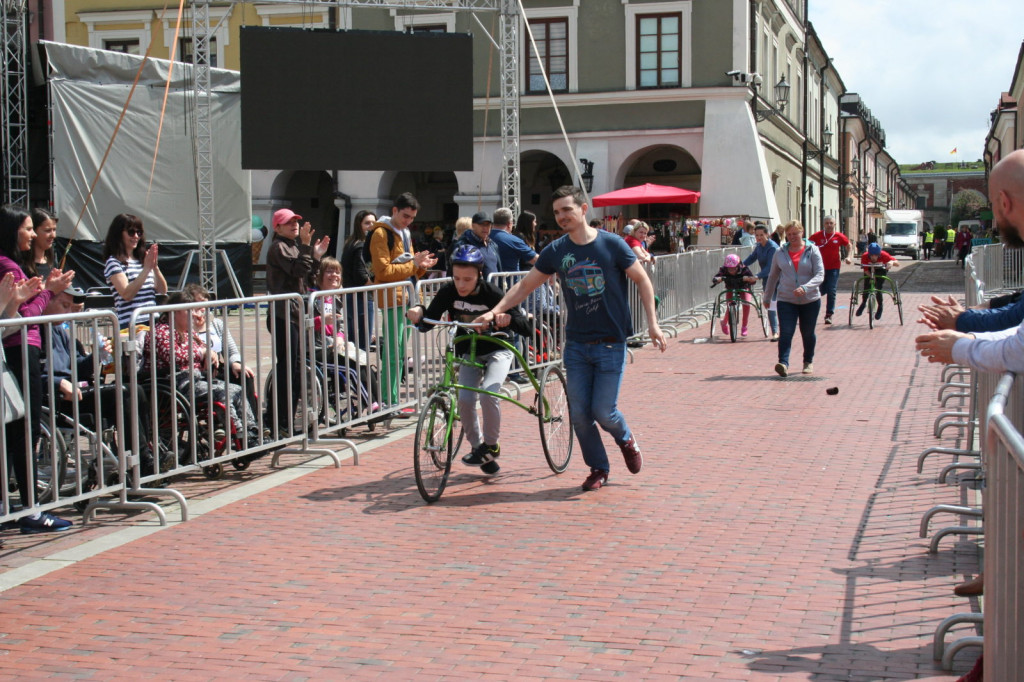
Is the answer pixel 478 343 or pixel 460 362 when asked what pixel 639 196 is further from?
pixel 460 362

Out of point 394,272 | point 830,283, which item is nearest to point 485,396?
point 394,272

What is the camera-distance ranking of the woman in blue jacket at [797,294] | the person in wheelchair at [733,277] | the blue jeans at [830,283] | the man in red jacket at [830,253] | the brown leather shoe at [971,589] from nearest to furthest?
1. the brown leather shoe at [971,589]
2. the woman in blue jacket at [797,294]
3. the person in wheelchair at [733,277]
4. the man in red jacket at [830,253]
5. the blue jeans at [830,283]

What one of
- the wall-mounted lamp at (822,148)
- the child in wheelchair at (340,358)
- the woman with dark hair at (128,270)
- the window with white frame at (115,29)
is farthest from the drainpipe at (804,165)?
the woman with dark hair at (128,270)

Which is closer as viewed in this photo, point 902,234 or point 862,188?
point 902,234

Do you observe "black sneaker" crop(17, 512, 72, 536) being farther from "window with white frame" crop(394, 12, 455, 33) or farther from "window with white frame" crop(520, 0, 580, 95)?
"window with white frame" crop(394, 12, 455, 33)

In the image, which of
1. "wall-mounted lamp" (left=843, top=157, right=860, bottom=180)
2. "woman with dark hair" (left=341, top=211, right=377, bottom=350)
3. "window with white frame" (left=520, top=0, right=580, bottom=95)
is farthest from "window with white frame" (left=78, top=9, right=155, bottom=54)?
"wall-mounted lamp" (left=843, top=157, right=860, bottom=180)

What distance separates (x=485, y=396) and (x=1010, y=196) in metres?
4.25

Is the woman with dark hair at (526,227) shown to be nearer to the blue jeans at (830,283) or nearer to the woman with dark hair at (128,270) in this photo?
the woman with dark hair at (128,270)

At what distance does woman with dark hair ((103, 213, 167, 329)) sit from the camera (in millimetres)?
8875

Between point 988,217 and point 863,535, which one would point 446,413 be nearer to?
point 863,535

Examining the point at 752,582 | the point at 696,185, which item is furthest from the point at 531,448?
the point at 696,185

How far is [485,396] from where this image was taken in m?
8.04

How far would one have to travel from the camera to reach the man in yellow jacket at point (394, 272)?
400 inches

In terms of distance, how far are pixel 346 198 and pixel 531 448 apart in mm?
27149
